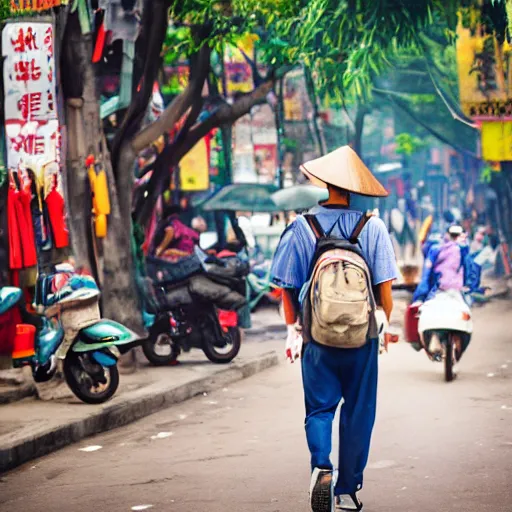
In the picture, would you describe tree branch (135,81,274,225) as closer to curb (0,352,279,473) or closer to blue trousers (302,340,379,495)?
curb (0,352,279,473)

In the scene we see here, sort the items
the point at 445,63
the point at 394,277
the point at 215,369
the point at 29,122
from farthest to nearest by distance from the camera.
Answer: the point at 445,63 < the point at 215,369 < the point at 29,122 < the point at 394,277

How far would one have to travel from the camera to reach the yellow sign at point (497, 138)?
23.0m

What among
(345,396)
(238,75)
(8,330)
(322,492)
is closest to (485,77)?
(238,75)

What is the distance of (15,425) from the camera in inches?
349

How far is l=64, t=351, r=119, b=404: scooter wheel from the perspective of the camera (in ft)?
32.5

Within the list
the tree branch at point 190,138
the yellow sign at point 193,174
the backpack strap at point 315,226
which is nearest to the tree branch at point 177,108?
the tree branch at point 190,138

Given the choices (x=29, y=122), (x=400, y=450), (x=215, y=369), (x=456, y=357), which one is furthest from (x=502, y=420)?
(x=29, y=122)

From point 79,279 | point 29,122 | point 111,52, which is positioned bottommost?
point 79,279

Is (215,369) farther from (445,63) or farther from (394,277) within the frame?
(445,63)

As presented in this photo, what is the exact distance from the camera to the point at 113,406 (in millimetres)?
9789

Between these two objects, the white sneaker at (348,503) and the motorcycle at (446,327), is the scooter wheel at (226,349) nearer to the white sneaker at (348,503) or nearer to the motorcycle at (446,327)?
the motorcycle at (446,327)

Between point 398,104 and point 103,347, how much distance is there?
27.7 m

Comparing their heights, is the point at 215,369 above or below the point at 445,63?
below

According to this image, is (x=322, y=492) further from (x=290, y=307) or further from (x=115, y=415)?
(x=115, y=415)
